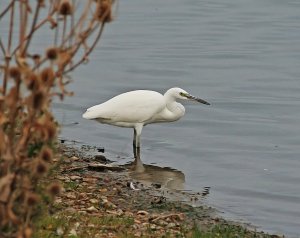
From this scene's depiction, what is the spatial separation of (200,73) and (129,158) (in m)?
5.73

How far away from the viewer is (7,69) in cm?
395

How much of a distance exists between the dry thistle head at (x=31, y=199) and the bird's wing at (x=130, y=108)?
8.09 meters

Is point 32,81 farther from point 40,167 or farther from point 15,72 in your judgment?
point 40,167

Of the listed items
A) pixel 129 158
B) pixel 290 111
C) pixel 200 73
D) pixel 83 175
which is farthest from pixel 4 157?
pixel 200 73

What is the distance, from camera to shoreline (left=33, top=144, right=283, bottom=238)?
704 cm

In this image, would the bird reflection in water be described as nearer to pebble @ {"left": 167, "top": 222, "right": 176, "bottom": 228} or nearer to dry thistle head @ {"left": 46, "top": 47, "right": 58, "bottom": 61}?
pebble @ {"left": 167, "top": 222, "right": 176, "bottom": 228}

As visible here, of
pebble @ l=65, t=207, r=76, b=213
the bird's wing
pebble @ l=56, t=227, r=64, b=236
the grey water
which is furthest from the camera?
the bird's wing

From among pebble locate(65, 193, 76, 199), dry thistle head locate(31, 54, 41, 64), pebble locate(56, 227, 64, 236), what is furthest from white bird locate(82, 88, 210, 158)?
dry thistle head locate(31, 54, 41, 64)

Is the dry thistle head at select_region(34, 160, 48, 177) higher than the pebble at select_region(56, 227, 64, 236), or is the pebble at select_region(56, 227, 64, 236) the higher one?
the dry thistle head at select_region(34, 160, 48, 177)

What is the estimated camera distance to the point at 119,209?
848 centimetres

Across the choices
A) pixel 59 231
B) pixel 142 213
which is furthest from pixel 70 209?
pixel 59 231

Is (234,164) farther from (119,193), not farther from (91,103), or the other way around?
(91,103)

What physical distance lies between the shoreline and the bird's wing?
0.82m

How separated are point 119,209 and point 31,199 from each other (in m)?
4.61
